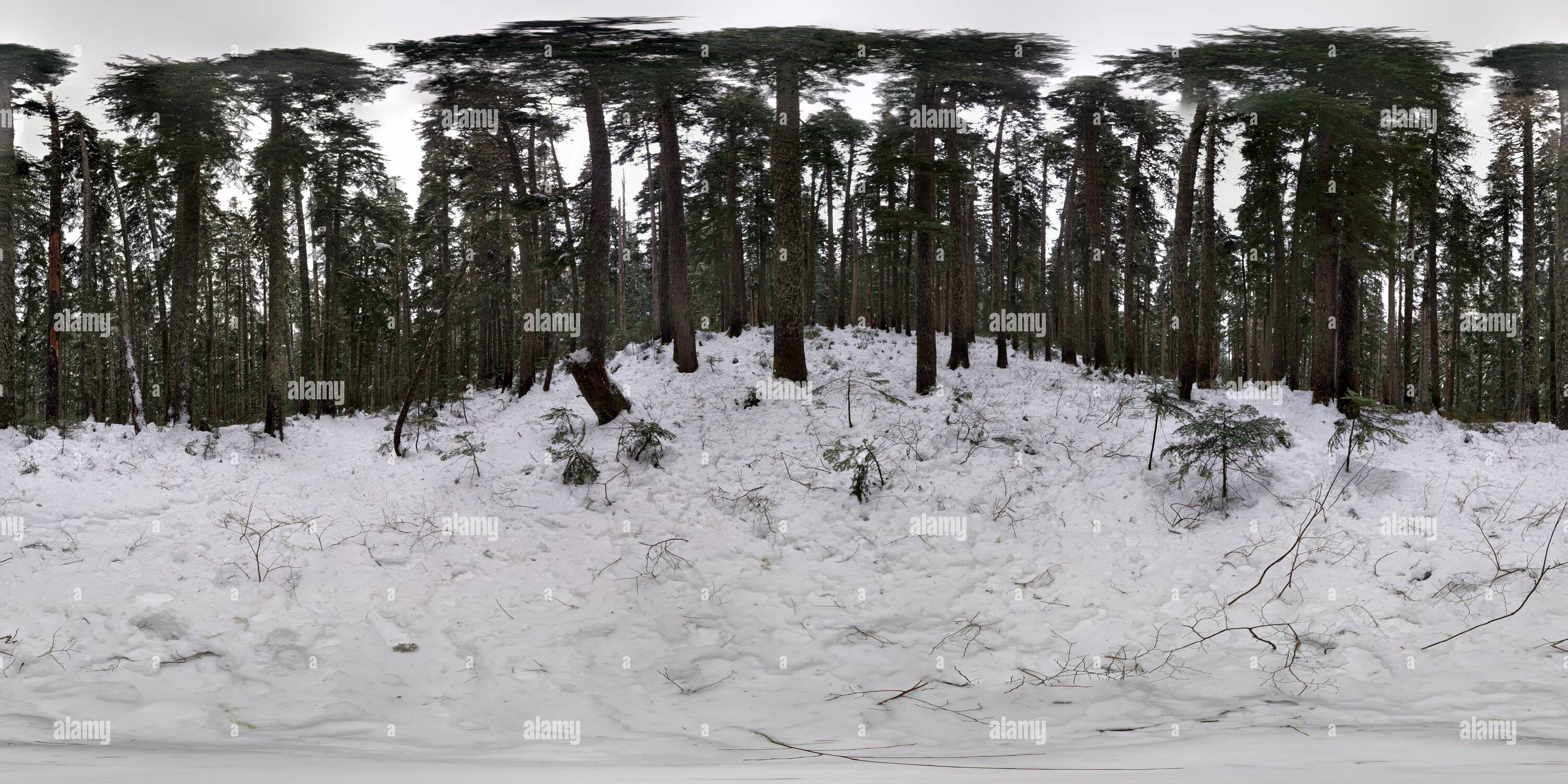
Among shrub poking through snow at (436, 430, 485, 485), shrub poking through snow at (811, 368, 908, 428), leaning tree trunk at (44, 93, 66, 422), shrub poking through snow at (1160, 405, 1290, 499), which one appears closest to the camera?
shrub poking through snow at (1160, 405, 1290, 499)

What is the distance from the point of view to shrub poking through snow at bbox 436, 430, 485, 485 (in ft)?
35.6

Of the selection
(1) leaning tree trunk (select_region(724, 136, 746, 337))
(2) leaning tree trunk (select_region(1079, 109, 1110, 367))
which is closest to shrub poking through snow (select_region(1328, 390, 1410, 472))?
(2) leaning tree trunk (select_region(1079, 109, 1110, 367))

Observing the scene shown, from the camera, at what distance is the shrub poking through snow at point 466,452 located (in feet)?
35.6

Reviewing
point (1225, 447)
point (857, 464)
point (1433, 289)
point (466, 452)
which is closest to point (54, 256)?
point (466, 452)

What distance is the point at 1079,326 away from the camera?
148 feet

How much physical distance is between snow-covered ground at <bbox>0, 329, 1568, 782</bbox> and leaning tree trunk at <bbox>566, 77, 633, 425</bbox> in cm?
85

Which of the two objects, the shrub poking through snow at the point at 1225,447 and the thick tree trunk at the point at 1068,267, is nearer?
the shrub poking through snow at the point at 1225,447

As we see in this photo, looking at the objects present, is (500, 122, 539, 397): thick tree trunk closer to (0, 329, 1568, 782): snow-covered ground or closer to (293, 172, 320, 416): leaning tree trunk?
(293, 172, 320, 416): leaning tree trunk

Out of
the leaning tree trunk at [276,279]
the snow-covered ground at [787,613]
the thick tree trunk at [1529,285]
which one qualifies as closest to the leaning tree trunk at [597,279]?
the snow-covered ground at [787,613]

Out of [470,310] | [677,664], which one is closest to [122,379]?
[470,310]

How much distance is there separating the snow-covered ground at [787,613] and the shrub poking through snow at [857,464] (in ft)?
0.58

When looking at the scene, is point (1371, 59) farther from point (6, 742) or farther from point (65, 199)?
point (65, 199)

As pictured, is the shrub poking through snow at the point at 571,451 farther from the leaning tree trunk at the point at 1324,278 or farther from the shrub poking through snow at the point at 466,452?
the leaning tree trunk at the point at 1324,278

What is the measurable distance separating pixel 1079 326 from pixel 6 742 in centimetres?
4807
